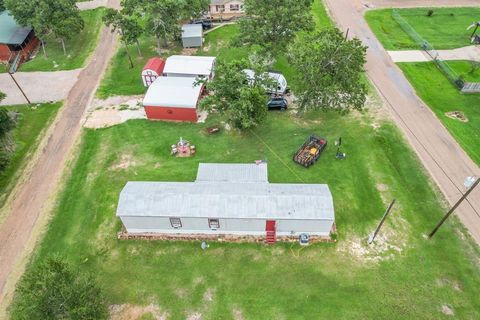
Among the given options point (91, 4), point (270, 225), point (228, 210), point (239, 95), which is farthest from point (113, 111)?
point (91, 4)

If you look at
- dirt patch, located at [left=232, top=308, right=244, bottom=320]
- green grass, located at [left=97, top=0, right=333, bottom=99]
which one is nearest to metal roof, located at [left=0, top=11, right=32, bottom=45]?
green grass, located at [left=97, top=0, right=333, bottom=99]

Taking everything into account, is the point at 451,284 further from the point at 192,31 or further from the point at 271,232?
the point at 192,31

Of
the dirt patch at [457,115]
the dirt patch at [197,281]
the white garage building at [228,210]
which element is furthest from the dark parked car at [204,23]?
the dirt patch at [197,281]

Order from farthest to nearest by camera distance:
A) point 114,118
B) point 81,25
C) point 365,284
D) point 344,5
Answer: point 344,5 < point 81,25 < point 114,118 < point 365,284

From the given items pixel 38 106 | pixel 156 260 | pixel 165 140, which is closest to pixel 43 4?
pixel 38 106

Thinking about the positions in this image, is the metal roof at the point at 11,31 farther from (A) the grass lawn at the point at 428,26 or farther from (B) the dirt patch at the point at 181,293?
(A) the grass lawn at the point at 428,26

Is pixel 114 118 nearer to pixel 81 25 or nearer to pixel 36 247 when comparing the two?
pixel 36 247
